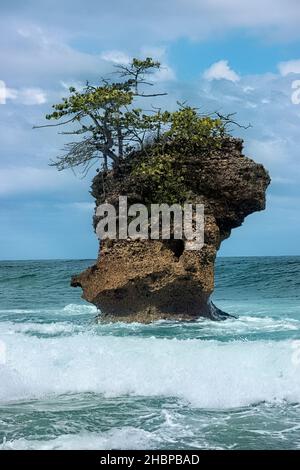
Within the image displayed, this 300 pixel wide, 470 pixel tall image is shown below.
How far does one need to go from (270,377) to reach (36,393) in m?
3.26

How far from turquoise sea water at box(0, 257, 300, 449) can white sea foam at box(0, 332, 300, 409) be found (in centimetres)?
Result: 1

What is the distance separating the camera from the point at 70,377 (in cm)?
976

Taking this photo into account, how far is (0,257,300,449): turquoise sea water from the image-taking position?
7117mm

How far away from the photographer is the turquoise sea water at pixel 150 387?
7117 mm

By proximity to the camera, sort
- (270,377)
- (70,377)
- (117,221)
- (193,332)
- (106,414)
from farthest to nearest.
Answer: (117,221)
(193,332)
(70,377)
(270,377)
(106,414)

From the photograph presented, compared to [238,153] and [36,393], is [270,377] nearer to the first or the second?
[36,393]

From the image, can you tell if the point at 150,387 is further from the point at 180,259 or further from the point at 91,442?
the point at 180,259

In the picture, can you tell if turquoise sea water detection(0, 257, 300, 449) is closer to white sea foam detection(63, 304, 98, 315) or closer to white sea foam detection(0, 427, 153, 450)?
white sea foam detection(0, 427, 153, 450)

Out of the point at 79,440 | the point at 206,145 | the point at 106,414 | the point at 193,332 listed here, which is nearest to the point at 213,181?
the point at 206,145

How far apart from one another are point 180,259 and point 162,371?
16.3 feet

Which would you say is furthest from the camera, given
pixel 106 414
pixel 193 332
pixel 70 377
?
pixel 193 332

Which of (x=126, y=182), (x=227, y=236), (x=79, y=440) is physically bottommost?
(x=79, y=440)

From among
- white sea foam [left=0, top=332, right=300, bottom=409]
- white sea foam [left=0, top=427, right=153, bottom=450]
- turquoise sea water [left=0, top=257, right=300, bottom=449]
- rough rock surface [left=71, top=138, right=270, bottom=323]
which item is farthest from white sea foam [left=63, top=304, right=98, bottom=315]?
white sea foam [left=0, top=427, right=153, bottom=450]

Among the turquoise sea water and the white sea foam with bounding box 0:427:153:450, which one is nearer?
the white sea foam with bounding box 0:427:153:450
